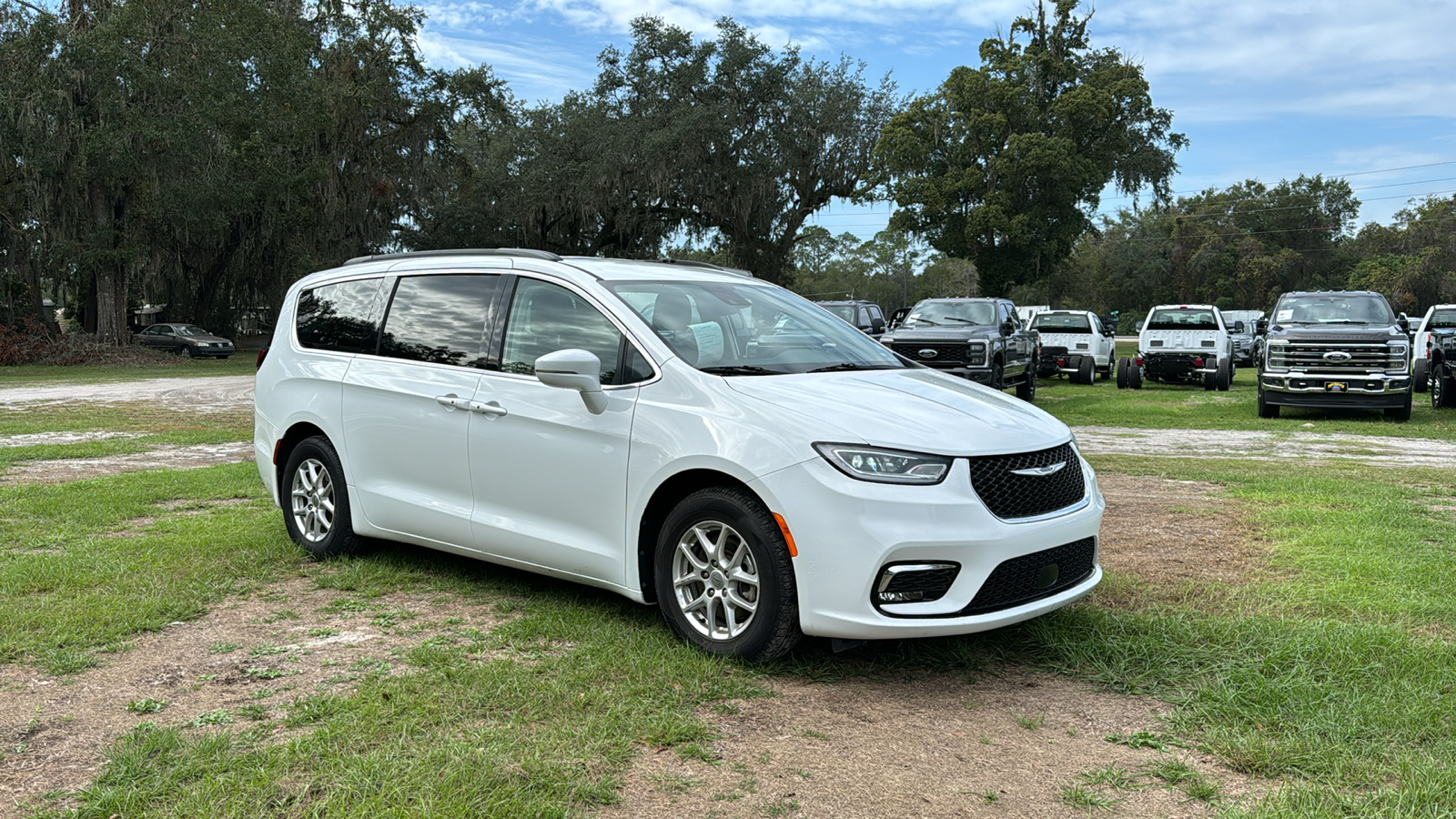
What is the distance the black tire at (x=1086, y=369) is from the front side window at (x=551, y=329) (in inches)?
839

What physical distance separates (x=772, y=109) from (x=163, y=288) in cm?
2503

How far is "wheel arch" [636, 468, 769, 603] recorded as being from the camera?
179 inches

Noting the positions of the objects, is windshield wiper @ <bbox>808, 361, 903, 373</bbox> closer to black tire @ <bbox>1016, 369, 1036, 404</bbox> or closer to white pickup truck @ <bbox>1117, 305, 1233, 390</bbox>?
black tire @ <bbox>1016, 369, 1036, 404</bbox>

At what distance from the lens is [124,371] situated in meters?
29.8

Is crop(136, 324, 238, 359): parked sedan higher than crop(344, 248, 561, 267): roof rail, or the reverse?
crop(344, 248, 561, 267): roof rail

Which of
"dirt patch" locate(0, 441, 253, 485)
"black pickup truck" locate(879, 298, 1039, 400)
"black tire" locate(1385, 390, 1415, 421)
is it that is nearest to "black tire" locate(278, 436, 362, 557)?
"dirt patch" locate(0, 441, 253, 485)

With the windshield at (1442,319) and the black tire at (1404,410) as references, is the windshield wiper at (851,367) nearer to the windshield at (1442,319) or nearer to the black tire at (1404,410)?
the black tire at (1404,410)

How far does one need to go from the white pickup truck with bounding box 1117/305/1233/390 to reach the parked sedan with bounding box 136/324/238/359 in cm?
3085

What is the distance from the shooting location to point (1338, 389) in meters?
15.9

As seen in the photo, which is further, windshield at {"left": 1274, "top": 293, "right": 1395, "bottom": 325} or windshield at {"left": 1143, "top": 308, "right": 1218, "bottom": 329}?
windshield at {"left": 1143, "top": 308, "right": 1218, "bottom": 329}

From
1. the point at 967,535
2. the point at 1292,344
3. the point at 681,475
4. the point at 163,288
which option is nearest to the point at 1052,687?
the point at 967,535

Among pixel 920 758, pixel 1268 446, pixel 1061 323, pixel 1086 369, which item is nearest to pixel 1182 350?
pixel 1086 369

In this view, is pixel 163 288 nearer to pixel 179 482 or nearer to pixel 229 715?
pixel 179 482

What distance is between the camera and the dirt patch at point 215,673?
362 centimetres
